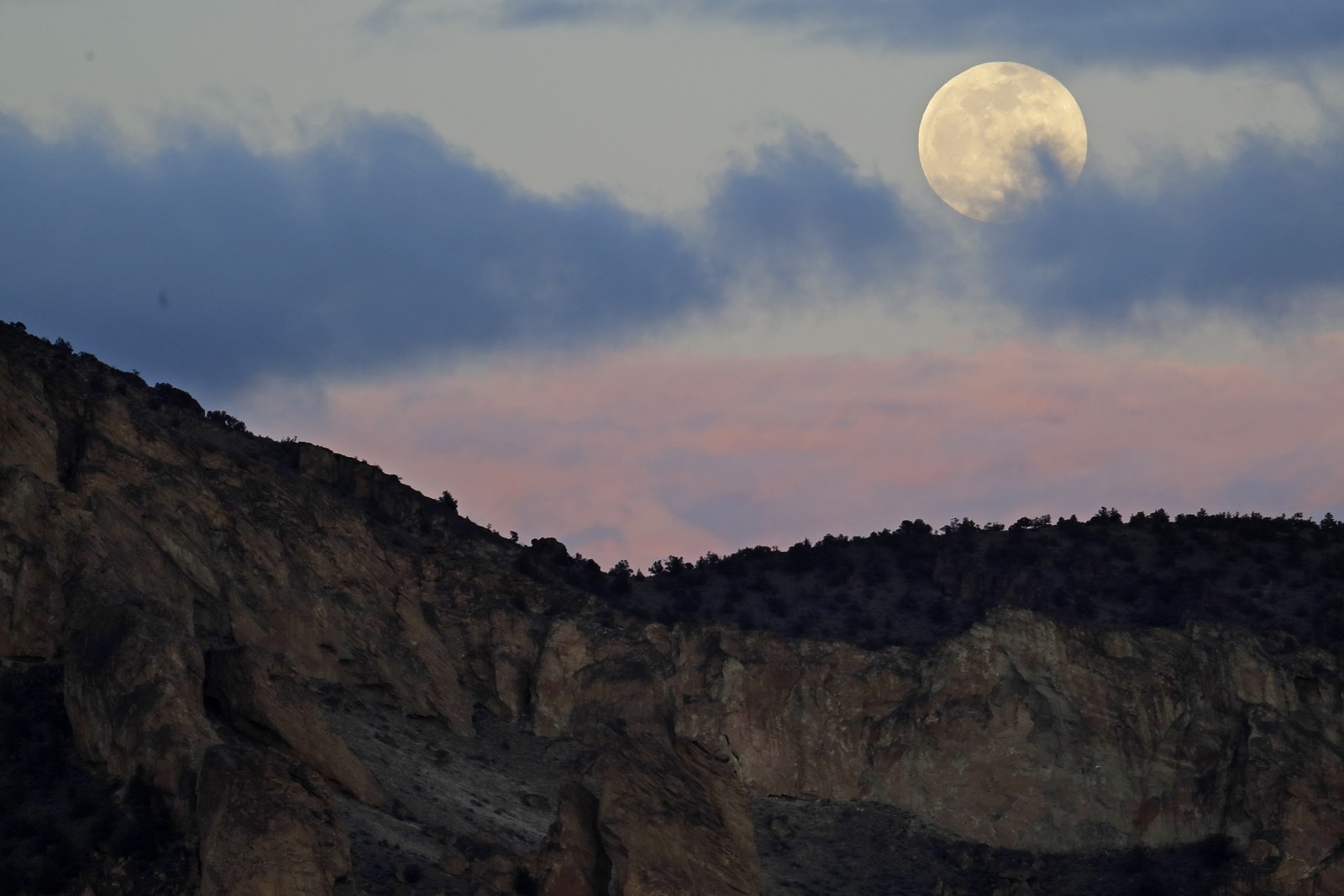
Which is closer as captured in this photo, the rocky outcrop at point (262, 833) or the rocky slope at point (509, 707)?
the rocky outcrop at point (262, 833)

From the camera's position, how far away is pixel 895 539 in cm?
10881

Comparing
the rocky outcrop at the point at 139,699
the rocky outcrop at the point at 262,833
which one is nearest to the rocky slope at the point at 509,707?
the rocky outcrop at the point at 139,699

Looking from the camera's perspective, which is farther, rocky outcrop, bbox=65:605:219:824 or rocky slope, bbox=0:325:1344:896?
rocky slope, bbox=0:325:1344:896

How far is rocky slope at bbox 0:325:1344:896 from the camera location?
5950 centimetres

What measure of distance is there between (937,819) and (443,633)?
1954cm

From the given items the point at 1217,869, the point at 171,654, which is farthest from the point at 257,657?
the point at 1217,869

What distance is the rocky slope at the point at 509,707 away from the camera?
195 feet

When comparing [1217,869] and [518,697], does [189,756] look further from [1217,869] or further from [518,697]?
[1217,869]

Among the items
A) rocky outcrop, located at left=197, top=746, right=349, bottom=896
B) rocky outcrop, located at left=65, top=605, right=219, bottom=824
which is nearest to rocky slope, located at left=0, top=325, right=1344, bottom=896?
rocky outcrop, located at left=65, top=605, right=219, bottom=824

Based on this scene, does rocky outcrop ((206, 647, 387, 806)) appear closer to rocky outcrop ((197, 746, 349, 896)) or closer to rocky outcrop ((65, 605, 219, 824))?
rocky outcrop ((65, 605, 219, 824))

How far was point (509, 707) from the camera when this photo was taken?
82812mm

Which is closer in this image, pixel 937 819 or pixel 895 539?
pixel 937 819

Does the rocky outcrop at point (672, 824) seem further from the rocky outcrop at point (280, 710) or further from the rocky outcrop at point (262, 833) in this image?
the rocky outcrop at point (280, 710)

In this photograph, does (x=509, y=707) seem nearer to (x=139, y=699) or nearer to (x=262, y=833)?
(x=139, y=699)
